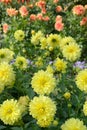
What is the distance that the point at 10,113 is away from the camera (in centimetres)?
227

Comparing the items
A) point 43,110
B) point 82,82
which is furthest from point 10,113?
point 82,82

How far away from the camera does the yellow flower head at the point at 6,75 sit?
256cm

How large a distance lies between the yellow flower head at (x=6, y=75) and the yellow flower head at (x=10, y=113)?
0.89 feet

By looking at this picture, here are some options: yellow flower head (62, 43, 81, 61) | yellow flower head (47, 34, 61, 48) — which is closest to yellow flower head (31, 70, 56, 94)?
yellow flower head (62, 43, 81, 61)

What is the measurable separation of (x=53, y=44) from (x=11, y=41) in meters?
2.55

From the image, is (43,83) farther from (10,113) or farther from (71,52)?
(71,52)

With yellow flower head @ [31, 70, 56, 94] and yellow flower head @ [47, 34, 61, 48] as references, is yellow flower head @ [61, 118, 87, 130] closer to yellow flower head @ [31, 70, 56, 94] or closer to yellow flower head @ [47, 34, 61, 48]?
yellow flower head @ [31, 70, 56, 94]

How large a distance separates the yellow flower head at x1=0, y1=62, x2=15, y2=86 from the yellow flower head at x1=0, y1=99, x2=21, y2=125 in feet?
0.89

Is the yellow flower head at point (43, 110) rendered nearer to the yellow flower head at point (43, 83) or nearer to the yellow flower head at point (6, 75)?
the yellow flower head at point (43, 83)

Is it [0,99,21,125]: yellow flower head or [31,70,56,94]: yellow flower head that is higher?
[31,70,56,94]: yellow flower head

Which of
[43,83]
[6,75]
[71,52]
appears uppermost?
[71,52]

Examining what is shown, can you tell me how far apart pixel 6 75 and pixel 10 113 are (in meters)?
0.36

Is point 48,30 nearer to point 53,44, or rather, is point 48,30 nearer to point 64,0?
point 64,0

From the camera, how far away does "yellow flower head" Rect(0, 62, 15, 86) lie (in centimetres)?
256
